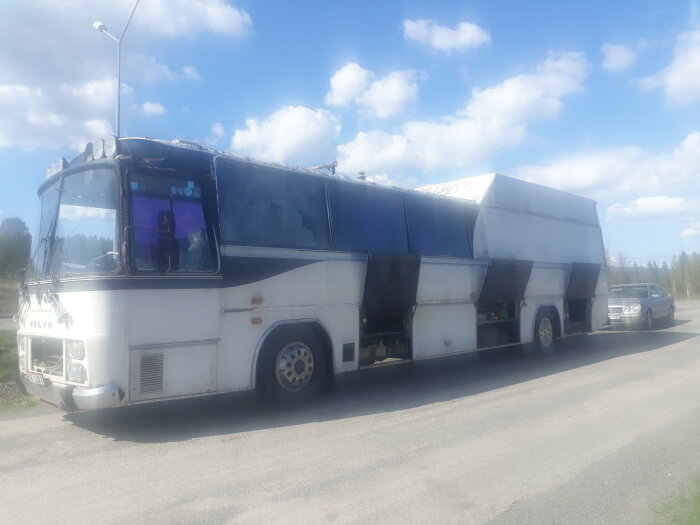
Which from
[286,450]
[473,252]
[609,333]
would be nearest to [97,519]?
[286,450]

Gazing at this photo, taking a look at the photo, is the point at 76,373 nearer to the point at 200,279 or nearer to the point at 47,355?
the point at 47,355

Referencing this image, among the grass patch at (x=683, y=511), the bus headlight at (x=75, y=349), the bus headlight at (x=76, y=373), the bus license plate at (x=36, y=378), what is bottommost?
the grass patch at (x=683, y=511)

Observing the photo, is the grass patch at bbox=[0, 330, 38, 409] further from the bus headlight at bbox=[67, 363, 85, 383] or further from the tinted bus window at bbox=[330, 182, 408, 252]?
the tinted bus window at bbox=[330, 182, 408, 252]

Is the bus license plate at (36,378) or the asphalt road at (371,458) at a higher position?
the bus license plate at (36,378)

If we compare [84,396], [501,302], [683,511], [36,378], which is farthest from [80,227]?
[501,302]

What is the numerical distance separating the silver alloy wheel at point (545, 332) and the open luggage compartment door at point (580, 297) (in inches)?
32.5

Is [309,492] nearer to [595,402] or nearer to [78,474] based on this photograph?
[78,474]

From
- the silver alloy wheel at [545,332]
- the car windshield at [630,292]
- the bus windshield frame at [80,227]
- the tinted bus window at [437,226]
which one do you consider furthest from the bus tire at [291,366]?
the car windshield at [630,292]

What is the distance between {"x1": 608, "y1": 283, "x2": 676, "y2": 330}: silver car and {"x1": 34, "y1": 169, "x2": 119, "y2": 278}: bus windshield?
17301 millimetres

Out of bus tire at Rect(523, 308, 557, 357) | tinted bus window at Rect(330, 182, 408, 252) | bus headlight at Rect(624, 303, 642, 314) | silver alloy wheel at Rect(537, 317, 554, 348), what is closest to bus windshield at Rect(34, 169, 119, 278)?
tinted bus window at Rect(330, 182, 408, 252)

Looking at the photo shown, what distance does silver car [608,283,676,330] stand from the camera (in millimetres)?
19500

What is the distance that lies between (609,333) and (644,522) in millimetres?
16627

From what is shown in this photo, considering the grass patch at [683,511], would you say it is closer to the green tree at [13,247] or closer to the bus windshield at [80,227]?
the bus windshield at [80,227]

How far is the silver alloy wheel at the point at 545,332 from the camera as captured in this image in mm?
13047
